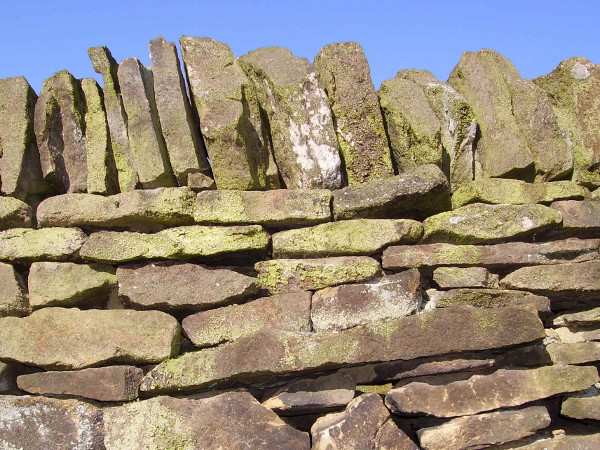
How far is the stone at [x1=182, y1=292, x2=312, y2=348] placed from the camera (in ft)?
10.2

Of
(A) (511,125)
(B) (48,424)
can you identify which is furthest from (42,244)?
(A) (511,125)

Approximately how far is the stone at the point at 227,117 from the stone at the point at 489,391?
1.40 meters

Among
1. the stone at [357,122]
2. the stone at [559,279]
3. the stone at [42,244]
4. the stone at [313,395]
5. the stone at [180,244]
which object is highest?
the stone at [357,122]

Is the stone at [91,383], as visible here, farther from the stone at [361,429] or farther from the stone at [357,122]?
the stone at [357,122]

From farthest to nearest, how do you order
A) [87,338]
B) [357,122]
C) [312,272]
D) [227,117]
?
[357,122] → [227,117] → [312,272] → [87,338]

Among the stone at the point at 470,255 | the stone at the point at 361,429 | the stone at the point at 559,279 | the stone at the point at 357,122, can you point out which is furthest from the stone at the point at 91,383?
→ the stone at the point at 559,279

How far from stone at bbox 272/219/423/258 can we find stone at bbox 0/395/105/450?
126cm

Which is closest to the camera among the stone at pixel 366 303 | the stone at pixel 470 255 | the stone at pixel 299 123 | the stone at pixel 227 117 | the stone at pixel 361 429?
the stone at pixel 361 429

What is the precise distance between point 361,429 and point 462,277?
0.94 metres

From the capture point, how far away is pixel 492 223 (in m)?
3.25

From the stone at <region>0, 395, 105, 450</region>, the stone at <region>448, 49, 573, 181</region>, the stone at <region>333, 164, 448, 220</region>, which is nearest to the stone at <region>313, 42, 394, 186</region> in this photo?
the stone at <region>333, 164, 448, 220</region>

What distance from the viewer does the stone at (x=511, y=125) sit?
136 inches

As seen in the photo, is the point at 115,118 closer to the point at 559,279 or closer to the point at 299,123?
the point at 299,123

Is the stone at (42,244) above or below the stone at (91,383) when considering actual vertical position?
above
